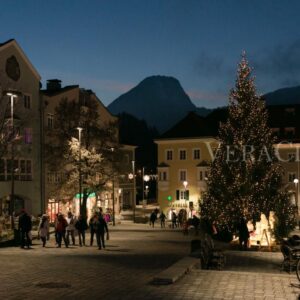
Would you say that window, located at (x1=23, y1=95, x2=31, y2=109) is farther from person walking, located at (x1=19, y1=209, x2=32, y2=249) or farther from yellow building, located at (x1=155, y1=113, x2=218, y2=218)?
yellow building, located at (x1=155, y1=113, x2=218, y2=218)

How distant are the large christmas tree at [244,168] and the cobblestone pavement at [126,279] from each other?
8.56m

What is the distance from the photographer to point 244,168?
1215 inches

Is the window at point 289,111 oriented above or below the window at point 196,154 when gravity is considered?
above

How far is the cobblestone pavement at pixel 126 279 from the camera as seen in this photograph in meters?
12.6

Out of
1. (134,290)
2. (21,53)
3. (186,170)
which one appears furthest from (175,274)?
(186,170)

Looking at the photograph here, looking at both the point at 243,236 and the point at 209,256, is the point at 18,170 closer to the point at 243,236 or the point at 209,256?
the point at 243,236

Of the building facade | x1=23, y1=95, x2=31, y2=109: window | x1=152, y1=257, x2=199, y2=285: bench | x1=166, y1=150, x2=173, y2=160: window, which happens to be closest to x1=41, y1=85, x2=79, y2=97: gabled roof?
the building facade

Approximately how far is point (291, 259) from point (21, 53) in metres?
37.0

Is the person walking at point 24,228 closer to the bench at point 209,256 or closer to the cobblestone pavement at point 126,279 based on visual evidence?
the cobblestone pavement at point 126,279

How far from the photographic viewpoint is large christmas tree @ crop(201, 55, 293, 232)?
99.8ft

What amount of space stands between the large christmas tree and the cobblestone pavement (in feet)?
28.1

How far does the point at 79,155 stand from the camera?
156 ft

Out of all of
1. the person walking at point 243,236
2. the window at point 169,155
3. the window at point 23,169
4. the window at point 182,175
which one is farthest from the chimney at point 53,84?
the person walking at point 243,236

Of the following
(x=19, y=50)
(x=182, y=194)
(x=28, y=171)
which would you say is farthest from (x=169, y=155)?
(x=19, y=50)
